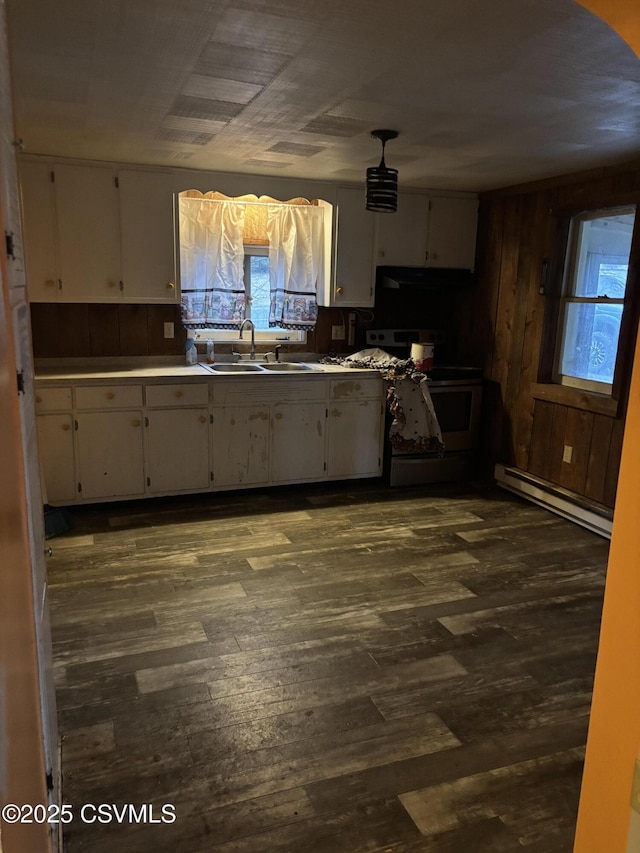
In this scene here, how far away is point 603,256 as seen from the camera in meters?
4.12

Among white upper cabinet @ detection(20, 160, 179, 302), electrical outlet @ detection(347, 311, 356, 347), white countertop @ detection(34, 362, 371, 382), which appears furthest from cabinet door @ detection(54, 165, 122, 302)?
electrical outlet @ detection(347, 311, 356, 347)

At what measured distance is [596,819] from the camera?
3.63ft

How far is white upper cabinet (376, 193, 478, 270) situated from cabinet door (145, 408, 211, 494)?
1.97m

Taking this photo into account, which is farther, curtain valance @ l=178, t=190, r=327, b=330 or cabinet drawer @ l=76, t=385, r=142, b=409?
curtain valance @ l=178, t=190, r=327, b=330

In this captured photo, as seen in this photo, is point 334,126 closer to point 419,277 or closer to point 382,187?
point 382,187

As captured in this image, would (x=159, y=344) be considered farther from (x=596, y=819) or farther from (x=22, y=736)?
(x=596, y=819)

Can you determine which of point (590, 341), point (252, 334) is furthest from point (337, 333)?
point (590, 341)

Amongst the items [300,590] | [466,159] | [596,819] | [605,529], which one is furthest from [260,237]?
[596,819]

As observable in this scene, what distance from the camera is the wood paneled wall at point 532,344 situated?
13.0ft

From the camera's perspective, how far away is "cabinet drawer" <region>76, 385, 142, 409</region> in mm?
3979

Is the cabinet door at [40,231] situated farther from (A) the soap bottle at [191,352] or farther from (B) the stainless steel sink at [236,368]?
(B) the stainless steel sink at [236,368]

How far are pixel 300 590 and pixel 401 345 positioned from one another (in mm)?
2659

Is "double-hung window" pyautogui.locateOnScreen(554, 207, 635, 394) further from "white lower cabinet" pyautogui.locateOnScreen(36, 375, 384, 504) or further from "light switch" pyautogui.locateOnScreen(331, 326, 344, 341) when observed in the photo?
"light switch" pyautogui.locateOnScreen(331, 326, 344, 341)

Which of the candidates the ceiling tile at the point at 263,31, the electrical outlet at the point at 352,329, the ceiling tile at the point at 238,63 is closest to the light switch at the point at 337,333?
the electrical outlet at the point at 352,329
